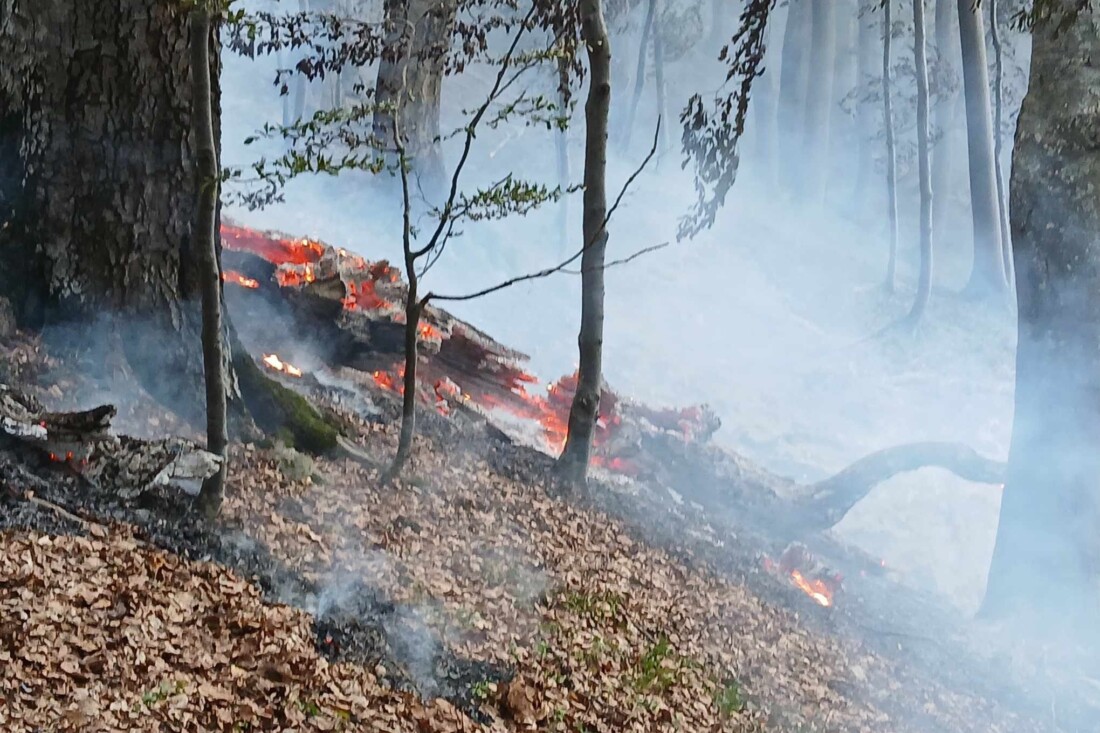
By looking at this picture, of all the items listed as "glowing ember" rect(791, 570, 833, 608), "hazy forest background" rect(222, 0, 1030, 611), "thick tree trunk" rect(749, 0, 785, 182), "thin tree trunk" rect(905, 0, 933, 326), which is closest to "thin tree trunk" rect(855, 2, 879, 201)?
"hazy forest background" rect(222, 0, 1030, 611)

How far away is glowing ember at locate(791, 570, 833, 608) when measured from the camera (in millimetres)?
6723

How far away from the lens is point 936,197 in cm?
1800

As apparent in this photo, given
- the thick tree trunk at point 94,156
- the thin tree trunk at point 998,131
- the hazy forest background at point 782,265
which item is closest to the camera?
the thick tree trunk at point 94,156

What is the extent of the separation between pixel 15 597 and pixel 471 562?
6.85 feet

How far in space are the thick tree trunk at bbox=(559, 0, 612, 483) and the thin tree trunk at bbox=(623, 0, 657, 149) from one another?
37.9ft

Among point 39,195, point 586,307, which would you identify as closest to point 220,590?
point 39,195

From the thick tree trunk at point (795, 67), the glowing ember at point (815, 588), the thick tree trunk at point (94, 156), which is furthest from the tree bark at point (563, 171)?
the thick tree trunk at point (795, 67)

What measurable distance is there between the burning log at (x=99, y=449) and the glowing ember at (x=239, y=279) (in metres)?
3.10

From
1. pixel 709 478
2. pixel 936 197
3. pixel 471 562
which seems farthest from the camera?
pixel 936 197

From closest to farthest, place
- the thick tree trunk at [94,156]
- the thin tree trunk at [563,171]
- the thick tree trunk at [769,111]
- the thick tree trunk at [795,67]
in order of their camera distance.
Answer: the thick tree trunk at [94,156], the thin tree trunk at [563,171], the thick tree trunk at [769,111], the thick tree trunk at [795,67]

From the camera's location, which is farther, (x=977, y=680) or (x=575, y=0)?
(x=575, y=0)

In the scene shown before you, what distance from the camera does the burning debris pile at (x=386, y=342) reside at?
6496 millimetres

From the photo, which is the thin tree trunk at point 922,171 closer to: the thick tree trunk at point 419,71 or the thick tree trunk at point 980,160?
the thick tree trunk at point 980,160

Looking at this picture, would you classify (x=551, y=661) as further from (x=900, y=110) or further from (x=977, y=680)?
(x=900, y=110)
